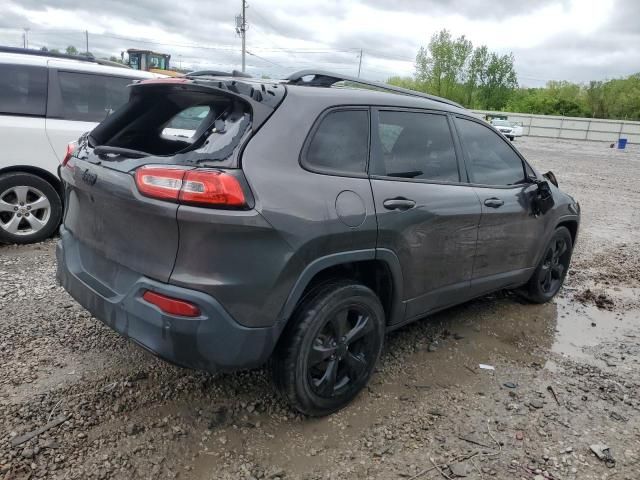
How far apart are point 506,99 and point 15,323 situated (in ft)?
253

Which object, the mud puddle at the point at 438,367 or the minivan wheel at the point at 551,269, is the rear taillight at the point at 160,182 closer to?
the mud puddle at the point at 438,367

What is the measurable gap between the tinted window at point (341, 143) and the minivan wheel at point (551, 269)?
2.41 metres

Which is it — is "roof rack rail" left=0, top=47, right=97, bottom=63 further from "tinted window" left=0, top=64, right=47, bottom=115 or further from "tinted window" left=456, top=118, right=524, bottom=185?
"tinted window" left=456, top=118, right=524, bottom=185

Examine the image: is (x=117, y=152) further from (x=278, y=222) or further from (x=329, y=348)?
(x=329, y=348)

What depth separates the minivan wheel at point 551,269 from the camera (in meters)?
4.53

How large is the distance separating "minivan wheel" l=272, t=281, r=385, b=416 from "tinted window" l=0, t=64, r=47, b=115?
4.18 meters

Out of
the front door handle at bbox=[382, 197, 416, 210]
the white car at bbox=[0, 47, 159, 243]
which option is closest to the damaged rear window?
the front door handle at bbox=[382, 197, 416, 210]

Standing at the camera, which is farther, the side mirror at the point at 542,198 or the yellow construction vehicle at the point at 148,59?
the yellow construction vehicle at the point at 148,59

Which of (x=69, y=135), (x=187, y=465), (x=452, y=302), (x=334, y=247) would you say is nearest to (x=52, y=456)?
(x=187, y=465)

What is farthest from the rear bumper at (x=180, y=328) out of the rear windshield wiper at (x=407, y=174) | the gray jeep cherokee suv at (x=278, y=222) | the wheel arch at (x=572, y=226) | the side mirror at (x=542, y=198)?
the wheel arch at (x=572, y=226)

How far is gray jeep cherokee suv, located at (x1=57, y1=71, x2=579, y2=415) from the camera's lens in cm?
223

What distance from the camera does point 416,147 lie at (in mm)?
3182

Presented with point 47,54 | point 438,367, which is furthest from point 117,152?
point 47,54

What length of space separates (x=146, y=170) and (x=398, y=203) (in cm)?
133
